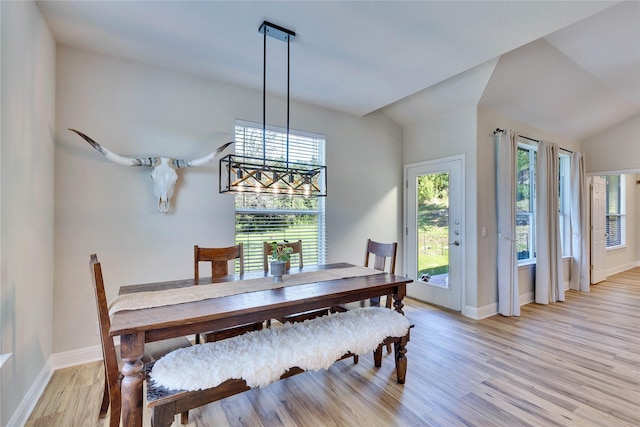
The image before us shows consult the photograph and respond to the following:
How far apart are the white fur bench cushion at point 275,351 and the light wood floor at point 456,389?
424mm

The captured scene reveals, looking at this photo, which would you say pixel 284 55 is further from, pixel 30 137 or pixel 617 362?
pixel 617 362

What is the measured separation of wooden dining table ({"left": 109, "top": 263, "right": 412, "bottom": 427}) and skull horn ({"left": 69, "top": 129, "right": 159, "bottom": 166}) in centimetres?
122

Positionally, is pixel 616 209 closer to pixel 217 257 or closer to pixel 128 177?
pixel 217 257

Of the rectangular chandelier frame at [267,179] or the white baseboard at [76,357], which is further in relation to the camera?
the white baseboard at [76,357]

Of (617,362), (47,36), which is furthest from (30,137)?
(617,362)

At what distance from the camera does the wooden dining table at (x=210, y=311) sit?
1.45 meters

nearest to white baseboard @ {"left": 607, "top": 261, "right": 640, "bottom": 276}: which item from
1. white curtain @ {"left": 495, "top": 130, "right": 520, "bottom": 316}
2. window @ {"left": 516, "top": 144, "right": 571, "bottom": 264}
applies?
window @ {"left": 516, "top": 144, "right": 571, "bottom": 264}

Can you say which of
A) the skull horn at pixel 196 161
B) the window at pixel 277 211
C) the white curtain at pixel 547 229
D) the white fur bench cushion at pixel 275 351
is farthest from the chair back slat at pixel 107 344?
the white curtain at pixel 547 229

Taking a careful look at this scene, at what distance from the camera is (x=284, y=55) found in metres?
2.68

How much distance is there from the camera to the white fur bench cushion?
1.54 metres

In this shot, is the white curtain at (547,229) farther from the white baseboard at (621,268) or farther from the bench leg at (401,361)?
the bench leg at (401,361)

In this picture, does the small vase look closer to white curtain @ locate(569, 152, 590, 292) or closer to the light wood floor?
the light wood floor

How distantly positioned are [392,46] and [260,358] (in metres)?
2.62

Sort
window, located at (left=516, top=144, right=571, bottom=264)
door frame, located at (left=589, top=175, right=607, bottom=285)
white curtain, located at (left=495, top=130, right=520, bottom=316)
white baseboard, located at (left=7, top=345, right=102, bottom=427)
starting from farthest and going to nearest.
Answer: door frame, located at (left=589, top=175, right=607, bottom=285), window, located at (left=516, top=144, right=571, bottom=264), white curtain, located at (left=495, top=130, right=520, bottom=316), white baseboard, located at (left=7, top=345, right=102, bottom=427)
